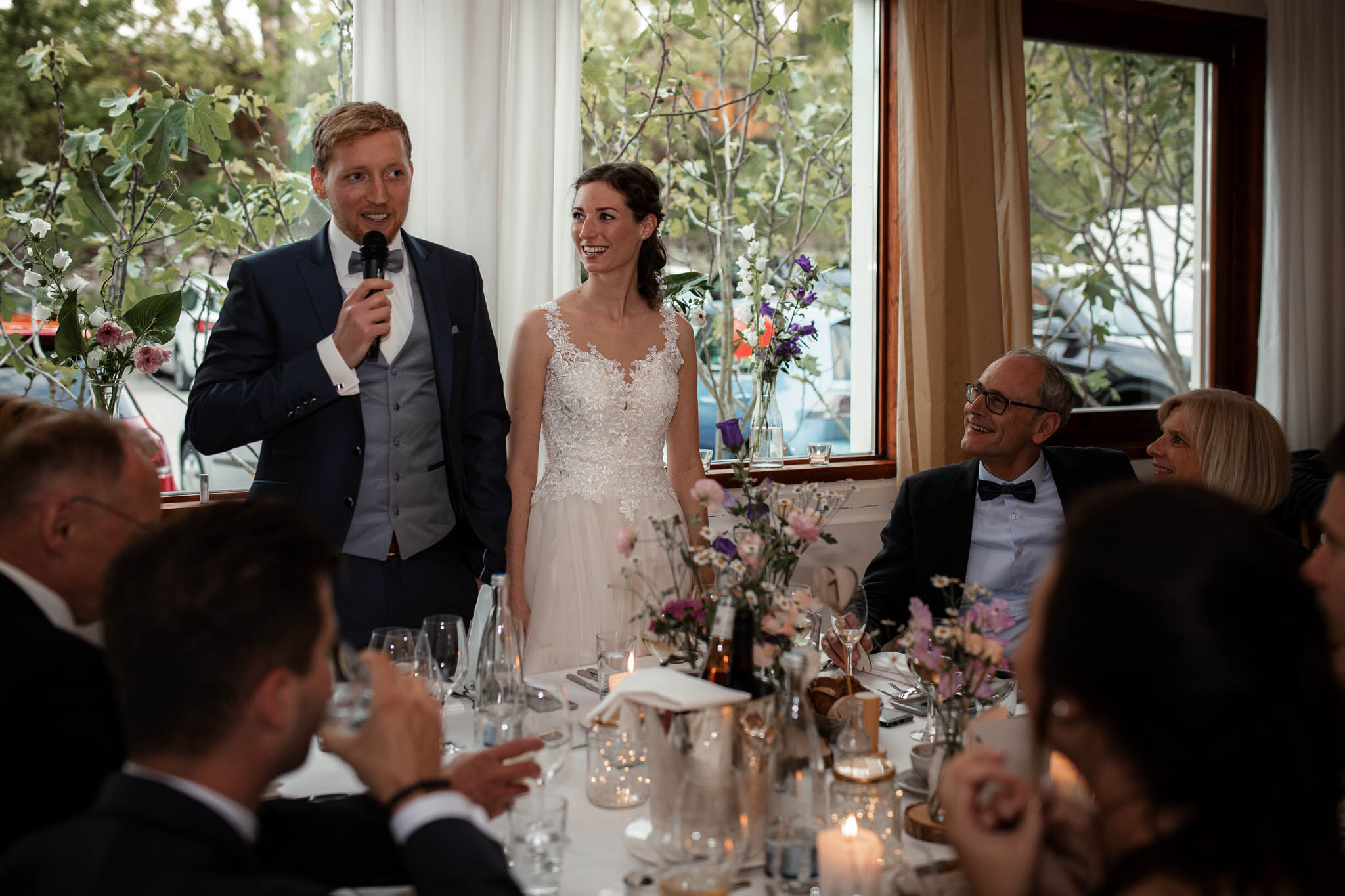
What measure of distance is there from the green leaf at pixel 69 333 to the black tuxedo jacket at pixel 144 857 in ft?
6.55

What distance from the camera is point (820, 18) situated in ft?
13.6

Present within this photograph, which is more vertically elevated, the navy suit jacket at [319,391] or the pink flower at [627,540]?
the navy suit jacket at [319,391]

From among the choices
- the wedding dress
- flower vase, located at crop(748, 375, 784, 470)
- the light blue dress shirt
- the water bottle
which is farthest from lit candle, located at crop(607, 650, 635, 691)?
flower vase, located at crop(748, 375, 784, 470)

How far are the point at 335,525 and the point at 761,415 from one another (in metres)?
1.85

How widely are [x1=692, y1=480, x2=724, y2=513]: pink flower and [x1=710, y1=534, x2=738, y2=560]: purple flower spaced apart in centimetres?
5

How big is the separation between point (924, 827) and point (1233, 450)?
5.94ft

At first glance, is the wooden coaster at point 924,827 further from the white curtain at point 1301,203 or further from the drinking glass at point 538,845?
A: the white curtain at point 1301,203

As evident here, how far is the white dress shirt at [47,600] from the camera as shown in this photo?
126 cm

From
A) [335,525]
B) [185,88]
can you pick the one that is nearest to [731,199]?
[185,88]

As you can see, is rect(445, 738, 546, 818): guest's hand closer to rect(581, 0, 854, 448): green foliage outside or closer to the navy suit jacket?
the navy suit jacket

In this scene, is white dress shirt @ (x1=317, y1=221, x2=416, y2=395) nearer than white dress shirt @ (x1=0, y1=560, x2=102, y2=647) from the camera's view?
No

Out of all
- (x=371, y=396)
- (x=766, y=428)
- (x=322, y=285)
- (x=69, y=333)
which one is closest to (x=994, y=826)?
(x=371, y=396)

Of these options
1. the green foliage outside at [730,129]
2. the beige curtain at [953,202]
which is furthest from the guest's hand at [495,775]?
the beige curtain at [953,202]

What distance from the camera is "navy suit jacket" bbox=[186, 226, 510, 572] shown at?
2314 mm
